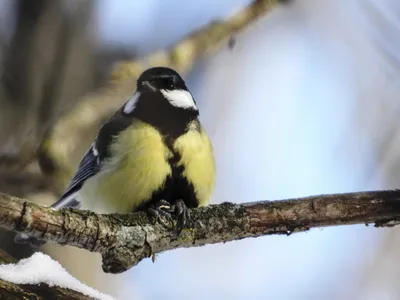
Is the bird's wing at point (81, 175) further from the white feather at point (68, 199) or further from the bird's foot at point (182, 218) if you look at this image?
the bird's foot at point (182, 218)

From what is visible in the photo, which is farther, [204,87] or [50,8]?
[204,87]

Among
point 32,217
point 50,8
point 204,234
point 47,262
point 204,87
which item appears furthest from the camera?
point 204,87


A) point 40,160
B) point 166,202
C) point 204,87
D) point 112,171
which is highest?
point 204,87

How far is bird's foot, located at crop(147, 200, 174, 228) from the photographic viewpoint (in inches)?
49.9

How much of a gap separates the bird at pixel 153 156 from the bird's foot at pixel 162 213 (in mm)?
42

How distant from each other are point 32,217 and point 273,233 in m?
0.52

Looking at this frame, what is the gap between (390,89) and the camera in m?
2.70

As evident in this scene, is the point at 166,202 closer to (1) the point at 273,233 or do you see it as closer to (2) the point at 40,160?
(1) the point at 273,233

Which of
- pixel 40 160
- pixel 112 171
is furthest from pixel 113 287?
pixel 112 171

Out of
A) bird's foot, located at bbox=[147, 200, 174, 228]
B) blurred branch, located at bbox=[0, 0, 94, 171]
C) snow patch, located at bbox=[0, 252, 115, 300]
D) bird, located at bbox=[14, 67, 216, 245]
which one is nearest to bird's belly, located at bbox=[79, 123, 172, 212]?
bird, located at bbox=[14, 67, 216, 245]

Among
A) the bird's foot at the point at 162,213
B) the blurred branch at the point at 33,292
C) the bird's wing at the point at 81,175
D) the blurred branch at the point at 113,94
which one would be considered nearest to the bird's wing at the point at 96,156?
the bird's wing at the point at 81,175

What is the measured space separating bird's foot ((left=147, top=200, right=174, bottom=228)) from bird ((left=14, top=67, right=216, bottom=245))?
0.04 m

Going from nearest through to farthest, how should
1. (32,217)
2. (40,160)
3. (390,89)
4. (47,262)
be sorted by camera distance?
(32,217), (47,262), (40,160), (390,89)

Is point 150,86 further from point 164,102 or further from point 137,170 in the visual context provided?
point 137,170
